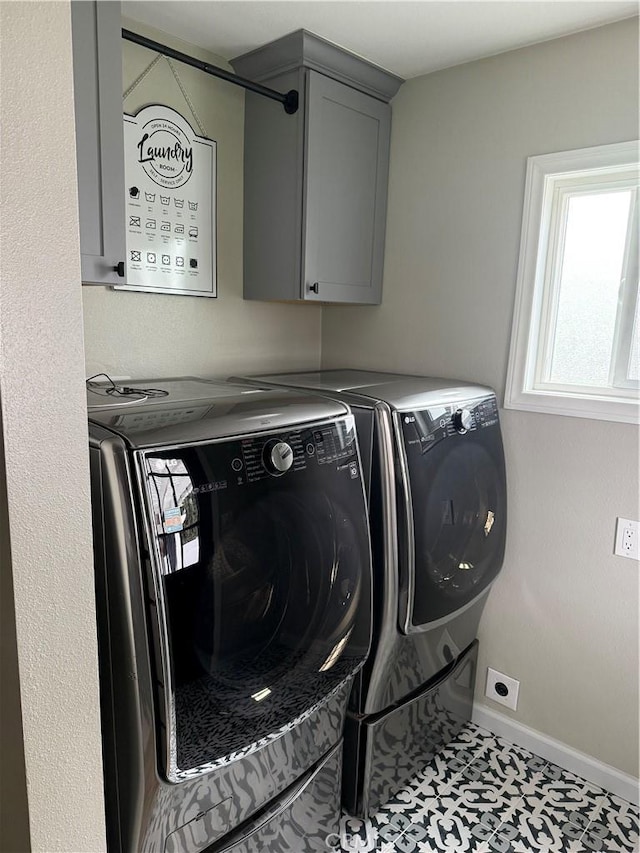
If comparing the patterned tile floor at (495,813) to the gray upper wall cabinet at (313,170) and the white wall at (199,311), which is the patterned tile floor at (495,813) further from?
the gray upper wall cabinet at (313,170)

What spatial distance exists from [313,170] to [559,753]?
2.21 m

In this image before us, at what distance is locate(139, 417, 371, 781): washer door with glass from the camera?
3.76 feet

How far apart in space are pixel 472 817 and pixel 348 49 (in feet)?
8.22

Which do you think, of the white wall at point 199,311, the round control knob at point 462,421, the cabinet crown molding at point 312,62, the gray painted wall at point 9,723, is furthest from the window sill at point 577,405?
the gray painted wall at point 9,723

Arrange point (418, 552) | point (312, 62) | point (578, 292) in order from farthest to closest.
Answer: point (578, 292)
point (312, 62)
point (418, 552)

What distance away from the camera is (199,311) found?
2207 millimetres

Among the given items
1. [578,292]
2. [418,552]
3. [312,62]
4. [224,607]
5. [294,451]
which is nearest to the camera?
[224,607]

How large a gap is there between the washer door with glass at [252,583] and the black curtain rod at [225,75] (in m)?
1.17

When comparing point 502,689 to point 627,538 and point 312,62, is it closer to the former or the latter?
point 627,538

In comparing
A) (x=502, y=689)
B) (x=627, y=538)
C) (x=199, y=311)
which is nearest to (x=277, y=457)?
(x=199, y=311)

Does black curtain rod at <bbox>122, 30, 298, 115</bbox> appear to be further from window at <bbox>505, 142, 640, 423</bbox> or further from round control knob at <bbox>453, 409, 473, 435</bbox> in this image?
round control knob at <bbox>453, 409, 473, 435</bbox>

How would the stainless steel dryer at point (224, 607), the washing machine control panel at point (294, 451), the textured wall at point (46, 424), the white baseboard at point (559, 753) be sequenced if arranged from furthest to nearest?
1. the white baseboard at point (559, 753)
2. the washing machine control panel at point (294, 451)
3. the stainless steel dryer at point (224, 607)
4. the textured wall at point (46, 424)

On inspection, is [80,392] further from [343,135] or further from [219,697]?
[343,135]

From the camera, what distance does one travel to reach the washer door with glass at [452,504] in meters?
1.74
